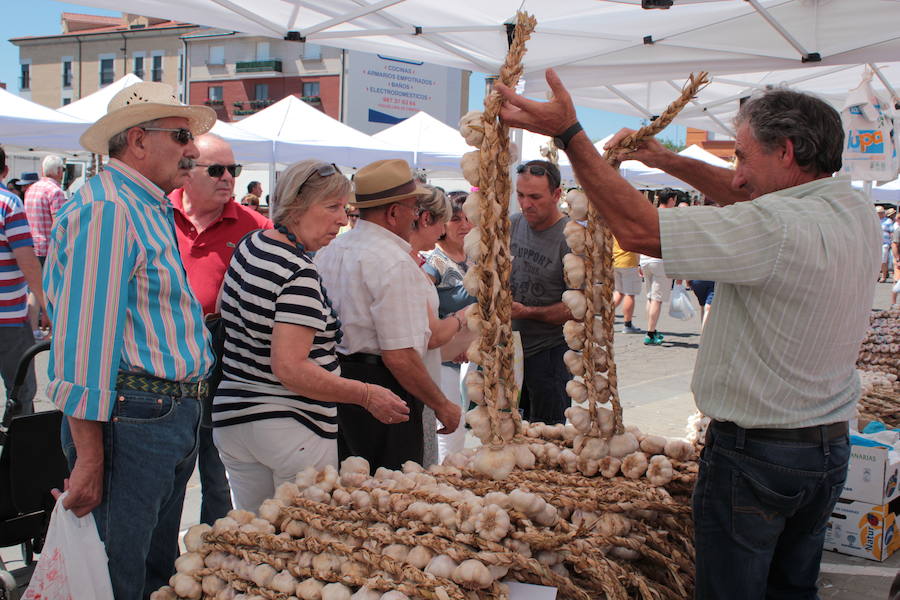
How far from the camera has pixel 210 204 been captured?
2.88 meters

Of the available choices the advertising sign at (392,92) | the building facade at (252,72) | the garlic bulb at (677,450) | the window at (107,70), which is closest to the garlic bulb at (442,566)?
the garlic bulb at (677,450)

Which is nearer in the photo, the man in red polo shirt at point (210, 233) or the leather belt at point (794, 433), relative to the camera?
the leather belt at point (794, 433)

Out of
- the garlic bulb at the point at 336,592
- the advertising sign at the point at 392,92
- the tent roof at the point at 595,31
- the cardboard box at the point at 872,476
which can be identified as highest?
the advertising sign at the point at 392,92

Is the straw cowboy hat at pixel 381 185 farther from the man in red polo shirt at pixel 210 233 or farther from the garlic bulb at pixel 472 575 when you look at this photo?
the garlic bulb at pixel 472 575

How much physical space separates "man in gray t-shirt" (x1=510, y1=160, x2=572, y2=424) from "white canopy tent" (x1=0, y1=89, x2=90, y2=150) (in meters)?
5.08

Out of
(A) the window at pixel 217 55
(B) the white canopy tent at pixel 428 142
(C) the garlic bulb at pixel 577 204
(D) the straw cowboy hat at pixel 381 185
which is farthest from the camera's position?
(A) the window at pixel 217 55

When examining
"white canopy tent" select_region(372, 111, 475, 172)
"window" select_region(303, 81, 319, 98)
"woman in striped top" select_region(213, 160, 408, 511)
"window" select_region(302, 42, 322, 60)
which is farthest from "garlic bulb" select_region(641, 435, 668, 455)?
"window" select_region(303, 81, 319, 98)

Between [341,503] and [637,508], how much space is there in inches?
27.4

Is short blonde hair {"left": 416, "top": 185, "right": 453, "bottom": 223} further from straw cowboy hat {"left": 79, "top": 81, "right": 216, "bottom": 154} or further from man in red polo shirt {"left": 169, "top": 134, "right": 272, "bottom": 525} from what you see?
straw cowboy hat {"left": 79, "top": 81, "right": 216, "bottom": 154}

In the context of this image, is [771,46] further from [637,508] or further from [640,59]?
[637,508]

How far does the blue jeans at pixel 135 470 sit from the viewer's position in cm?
182

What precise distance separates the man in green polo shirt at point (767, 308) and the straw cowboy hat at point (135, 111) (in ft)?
2.98

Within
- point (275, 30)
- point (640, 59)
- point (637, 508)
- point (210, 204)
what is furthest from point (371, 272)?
point (640, 59)

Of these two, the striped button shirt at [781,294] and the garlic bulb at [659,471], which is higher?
the striped button shirt at [781,294]
